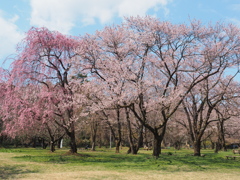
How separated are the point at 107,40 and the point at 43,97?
21.9 feet

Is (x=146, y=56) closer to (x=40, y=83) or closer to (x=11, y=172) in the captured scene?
(x=40, y=83)

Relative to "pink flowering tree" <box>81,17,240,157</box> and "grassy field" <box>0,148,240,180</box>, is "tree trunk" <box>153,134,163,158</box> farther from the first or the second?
"grassy field" <box>0,148,240,180</box>

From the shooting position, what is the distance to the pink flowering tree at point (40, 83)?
59.8 feet

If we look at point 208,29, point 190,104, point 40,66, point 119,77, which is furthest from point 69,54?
point 190,104

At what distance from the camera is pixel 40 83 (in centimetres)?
1953

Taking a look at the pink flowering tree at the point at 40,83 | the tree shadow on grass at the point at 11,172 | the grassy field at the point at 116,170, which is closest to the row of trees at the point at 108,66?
the pink flowering tree at the point at 40,83

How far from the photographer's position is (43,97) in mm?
18625

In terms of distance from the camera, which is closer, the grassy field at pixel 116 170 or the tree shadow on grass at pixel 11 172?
the tree shadow on grass at pixel 11 172

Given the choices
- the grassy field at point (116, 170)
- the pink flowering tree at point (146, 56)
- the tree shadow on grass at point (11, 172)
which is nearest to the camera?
the tree shadow on grass at point (11, 172)

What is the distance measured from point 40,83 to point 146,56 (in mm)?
8716

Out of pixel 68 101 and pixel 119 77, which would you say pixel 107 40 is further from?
pixel 68 101

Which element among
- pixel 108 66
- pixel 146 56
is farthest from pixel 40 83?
pixel 146 56

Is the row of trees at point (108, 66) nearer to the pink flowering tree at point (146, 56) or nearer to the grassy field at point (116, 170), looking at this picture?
the pink flowering tree at point (146, 56)

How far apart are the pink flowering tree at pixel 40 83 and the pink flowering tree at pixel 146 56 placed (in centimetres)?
209
